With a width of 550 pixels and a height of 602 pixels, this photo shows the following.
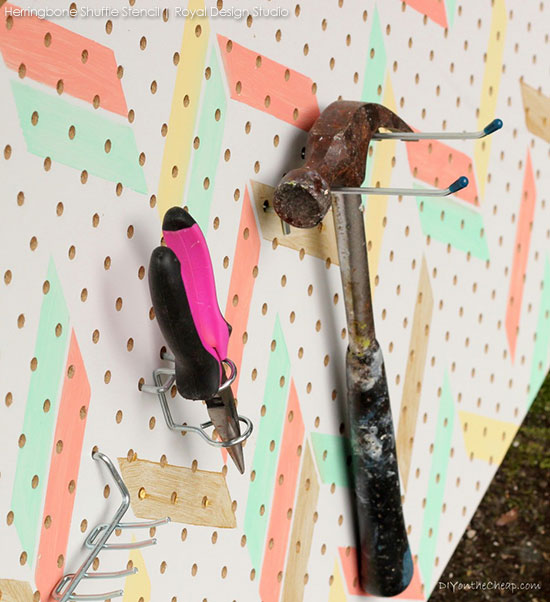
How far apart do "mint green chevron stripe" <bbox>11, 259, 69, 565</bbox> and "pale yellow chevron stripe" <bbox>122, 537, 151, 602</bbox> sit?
0.09 m

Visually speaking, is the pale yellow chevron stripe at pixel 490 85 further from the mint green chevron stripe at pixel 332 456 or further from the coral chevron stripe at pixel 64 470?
the coral chevron stripe at pixel 64 470

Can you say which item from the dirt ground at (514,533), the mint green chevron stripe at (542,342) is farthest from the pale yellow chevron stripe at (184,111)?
the dirt ground at (514,533)

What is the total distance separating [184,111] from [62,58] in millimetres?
107

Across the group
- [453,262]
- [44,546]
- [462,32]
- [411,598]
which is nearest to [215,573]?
[44,546]

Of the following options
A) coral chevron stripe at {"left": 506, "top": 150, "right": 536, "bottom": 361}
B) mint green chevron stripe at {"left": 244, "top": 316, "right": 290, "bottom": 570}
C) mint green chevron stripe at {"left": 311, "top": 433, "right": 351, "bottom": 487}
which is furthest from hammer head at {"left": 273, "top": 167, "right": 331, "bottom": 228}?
coral chevron stripe at {"left": 506, "top": 150, "right": 536, "bottom": 361}


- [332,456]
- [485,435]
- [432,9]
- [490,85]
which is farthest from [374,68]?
[485,435]

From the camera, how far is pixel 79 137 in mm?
572

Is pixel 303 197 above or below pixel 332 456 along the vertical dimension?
above

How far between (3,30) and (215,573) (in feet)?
1.32

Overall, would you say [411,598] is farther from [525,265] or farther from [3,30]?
[3,30]

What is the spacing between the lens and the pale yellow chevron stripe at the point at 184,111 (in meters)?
0.64

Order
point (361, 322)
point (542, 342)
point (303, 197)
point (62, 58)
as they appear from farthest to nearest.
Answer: point (542, 342) < point (361, 322) < point (303, 197) < point (62, 58)

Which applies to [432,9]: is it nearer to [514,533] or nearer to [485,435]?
[485,435]

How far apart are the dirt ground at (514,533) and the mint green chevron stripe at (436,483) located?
1.66 ft
